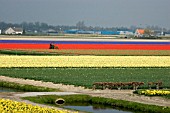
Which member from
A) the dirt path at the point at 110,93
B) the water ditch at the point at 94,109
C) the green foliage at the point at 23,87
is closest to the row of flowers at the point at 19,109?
the water ditch at the point at 94,109

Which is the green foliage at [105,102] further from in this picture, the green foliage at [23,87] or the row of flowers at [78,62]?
the row of flowers at [78,62]

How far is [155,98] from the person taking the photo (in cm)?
2939

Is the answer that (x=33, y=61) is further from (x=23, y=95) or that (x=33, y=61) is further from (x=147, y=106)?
(x=147, y=106)

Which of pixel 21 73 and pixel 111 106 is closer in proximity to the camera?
pixel 111 106

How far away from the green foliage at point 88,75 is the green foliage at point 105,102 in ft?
17.6

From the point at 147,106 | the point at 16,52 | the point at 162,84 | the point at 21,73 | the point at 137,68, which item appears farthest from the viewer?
the point at 16,52

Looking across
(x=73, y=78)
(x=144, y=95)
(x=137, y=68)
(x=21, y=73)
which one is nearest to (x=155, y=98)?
(x=144, y=95)

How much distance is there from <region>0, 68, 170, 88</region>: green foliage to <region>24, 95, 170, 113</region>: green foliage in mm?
5355

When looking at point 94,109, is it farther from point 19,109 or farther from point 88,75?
point 88,75

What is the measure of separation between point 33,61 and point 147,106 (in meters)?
27.6

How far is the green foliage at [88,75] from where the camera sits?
37.9 metres

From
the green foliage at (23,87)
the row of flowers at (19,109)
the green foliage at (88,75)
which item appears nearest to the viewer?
A: the row of flowers at (19,109)

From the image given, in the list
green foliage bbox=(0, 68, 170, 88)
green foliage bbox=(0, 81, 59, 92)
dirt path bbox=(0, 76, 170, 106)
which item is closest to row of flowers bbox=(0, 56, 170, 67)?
green foliage bbox=(0, 68, 170, 88)

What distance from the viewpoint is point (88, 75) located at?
41375mm
